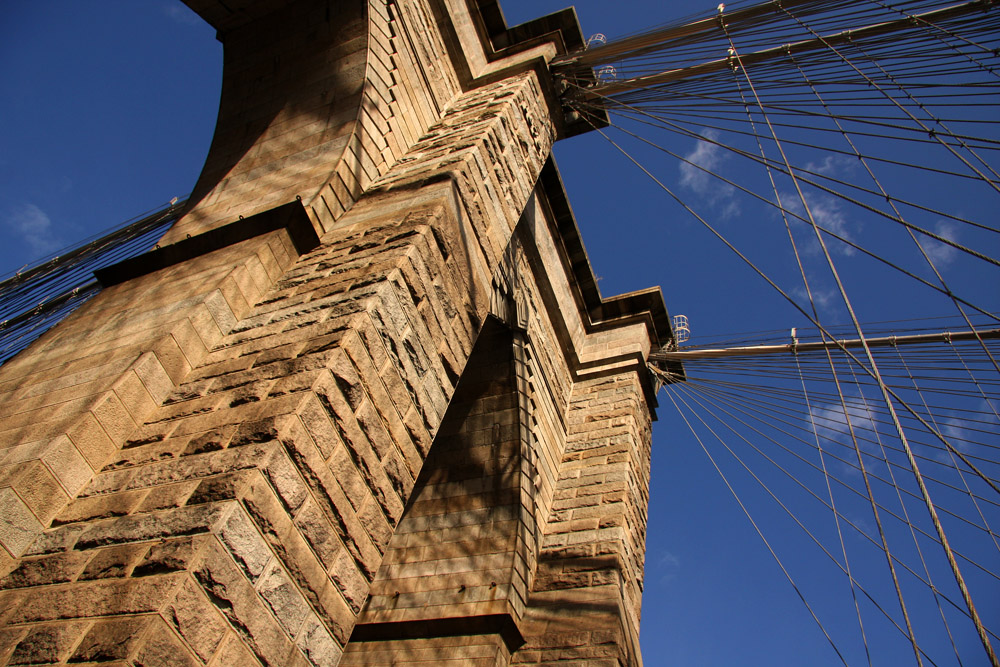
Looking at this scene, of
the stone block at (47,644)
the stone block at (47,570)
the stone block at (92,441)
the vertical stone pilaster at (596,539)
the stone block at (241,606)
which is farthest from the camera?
the vertical stone pilaster at (596,539)

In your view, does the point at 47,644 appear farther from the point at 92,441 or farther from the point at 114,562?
the point at 92,441

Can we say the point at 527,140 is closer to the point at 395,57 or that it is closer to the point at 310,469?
the point at 395,57

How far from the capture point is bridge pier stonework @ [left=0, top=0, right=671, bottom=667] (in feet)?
8.70

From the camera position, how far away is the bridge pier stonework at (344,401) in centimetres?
265

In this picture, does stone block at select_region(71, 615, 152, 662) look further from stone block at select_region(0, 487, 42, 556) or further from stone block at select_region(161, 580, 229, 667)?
stone block at select_region(0, 487, 42, 556)

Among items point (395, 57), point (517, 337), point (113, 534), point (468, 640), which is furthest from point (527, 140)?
point (113, 534)

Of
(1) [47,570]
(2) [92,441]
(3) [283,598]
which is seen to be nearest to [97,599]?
(1) [47,570]

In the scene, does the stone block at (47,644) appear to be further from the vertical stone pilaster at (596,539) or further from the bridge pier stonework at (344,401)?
the vertical stone pilaster at (596,539)

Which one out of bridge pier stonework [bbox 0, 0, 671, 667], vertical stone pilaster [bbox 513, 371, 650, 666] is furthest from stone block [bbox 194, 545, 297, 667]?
vertical stone pilaster [bbox 513, 371, 650, 666]

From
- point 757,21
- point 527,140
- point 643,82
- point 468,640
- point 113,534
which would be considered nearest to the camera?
point 113,534

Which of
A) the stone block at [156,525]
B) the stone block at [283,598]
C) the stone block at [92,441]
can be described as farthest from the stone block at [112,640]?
the stone block at [92,441]

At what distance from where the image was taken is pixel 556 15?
29.8ft

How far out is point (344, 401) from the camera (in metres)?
3.21

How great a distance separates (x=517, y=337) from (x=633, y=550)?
256 centimetres
